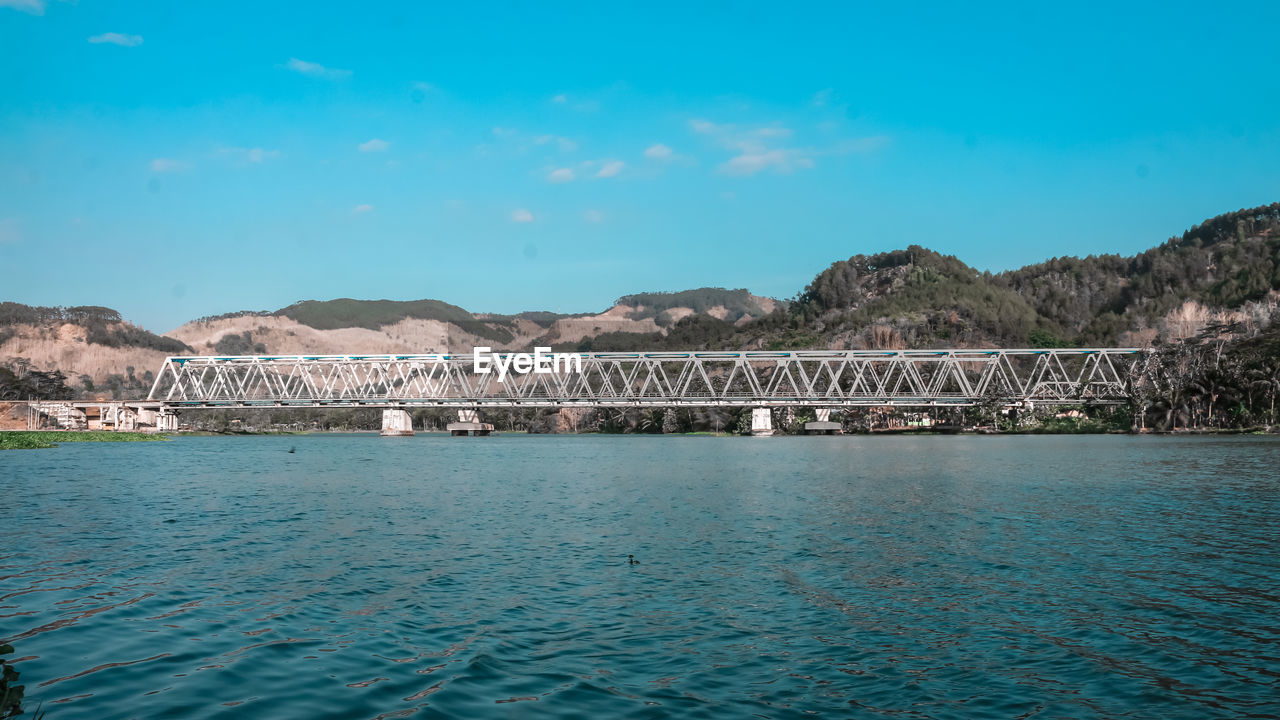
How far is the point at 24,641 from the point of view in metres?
15.3

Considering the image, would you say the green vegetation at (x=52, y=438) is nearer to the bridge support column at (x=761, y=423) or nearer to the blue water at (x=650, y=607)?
the blue water at (x=650, y=607)

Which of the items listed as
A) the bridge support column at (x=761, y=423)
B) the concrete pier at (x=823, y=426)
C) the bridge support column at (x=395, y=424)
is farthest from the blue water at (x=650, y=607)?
the bridge support column at (x=395, y=424)

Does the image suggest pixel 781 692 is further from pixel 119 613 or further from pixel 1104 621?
pixel 119 613

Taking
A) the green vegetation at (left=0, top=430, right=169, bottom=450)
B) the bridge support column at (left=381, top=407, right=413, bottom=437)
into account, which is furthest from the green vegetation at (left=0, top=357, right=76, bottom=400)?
the bridge support column at (left=381, top=407, right=413, bottom=437)

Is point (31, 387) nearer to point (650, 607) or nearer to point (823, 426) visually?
point (823, 426)

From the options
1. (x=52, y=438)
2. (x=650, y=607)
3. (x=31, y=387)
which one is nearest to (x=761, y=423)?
(x=52, y=438)

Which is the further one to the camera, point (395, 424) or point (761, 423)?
point (395, 424)

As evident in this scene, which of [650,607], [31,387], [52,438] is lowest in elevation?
[52,438]

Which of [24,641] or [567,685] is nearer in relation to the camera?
[567,685]

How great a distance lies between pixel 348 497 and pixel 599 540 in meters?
19.9

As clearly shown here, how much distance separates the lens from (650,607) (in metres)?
18.3

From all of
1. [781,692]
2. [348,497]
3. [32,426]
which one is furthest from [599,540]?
[32,426]

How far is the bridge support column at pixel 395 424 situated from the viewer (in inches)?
7603

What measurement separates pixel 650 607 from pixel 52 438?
11703 cm
